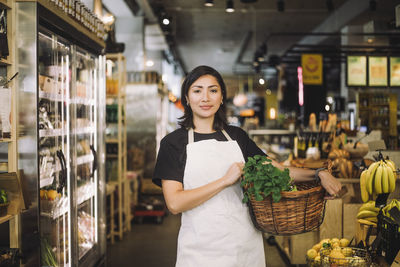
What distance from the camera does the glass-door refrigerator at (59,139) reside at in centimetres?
275

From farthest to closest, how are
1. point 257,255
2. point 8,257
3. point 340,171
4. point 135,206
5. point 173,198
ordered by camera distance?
1. point 135,206
2. point 340,171
3. point 8,257
4. point 257,255
5. point 173,198

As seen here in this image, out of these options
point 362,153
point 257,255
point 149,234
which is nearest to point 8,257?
point 257,255

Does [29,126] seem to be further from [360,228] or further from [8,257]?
[360,228]

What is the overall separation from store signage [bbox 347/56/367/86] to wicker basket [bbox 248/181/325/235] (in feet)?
25.8

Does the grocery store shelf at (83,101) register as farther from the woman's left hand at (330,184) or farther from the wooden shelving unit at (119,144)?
the woman's left hand at (330,184)

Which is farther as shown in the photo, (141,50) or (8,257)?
(141,50)

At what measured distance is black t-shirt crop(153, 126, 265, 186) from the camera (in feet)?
6.53

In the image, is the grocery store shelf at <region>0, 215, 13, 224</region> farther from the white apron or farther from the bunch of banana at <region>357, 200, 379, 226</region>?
the bunch of banana at <region>357, 200, 379, 226</region>

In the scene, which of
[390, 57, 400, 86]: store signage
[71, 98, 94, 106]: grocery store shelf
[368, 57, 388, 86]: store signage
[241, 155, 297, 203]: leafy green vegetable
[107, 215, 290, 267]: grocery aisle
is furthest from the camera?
[368, 57, 388, 86]: store signage

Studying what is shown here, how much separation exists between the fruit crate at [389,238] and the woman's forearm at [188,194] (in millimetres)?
1355

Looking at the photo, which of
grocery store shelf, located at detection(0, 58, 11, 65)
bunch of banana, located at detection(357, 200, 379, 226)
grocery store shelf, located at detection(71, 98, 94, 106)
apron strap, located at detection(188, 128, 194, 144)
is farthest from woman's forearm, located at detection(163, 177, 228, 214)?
grocery store shelf, located at detection(71, 98, 94, 106)

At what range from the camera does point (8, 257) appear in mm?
2463

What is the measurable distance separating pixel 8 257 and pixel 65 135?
1413 mm

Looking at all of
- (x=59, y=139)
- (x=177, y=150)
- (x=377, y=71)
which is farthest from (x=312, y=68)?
(x=177, y=150)
